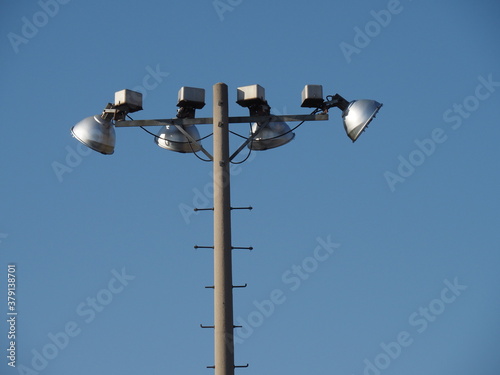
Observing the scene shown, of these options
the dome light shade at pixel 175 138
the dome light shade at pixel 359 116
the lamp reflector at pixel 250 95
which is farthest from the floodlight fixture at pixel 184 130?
the dome light shade at pixel 359 116

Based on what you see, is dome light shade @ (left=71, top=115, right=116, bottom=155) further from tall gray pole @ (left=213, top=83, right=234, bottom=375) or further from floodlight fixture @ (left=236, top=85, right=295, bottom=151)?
floodlight fixture @ (left=236, top=85, right=295, bottom=151)

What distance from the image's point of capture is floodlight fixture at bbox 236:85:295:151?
11.3m

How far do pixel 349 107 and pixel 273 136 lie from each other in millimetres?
1155

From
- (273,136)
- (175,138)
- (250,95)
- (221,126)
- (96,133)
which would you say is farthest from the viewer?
(175,138)

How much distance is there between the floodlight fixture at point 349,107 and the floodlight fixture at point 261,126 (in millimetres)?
477

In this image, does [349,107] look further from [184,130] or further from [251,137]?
[184,130]

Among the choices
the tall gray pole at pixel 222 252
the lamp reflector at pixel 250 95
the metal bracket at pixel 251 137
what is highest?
the lamp reflector at pixel 250 95

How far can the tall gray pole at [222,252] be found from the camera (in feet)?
32.6

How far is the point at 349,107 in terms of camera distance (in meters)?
11.2

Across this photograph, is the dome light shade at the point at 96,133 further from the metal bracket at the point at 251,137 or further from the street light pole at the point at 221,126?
the metal bracket at the point at 251,137

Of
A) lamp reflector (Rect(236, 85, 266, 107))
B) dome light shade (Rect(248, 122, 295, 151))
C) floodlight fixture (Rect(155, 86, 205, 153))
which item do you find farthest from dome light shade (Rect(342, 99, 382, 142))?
floodlight fixture (Rect(155, 86, 205, 153))

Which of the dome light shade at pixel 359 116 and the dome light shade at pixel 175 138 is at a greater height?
the dome light shade at pixel 175 138

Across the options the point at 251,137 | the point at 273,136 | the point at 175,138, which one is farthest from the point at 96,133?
the point at 273,136

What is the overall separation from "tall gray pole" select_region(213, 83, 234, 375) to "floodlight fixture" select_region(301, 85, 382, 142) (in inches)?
48.1
